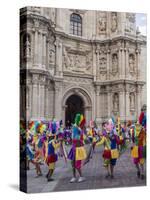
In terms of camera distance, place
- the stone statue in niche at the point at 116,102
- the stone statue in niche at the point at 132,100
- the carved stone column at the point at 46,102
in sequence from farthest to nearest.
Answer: the stone statue in niche at the point at 132,100
the stone statue in niche at the point at 116,102
the carved stone column at the point at 46,102

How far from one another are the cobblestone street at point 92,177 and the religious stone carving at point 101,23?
189 inches

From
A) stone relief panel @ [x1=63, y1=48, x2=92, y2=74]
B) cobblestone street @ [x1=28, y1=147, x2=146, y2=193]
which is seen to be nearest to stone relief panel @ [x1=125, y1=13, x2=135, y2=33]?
stone relief panel @ [x1=63, y1=48, x2=92, y2=74]

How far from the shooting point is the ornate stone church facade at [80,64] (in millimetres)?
12734

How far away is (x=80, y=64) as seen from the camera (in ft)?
48.9

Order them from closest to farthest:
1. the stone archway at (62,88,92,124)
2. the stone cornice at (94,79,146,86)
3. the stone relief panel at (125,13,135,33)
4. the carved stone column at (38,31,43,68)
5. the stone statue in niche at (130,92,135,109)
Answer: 1. the carved stone column at (38,31,43,68)
2. the stone archway at (62,88,92,124)
3. the stone relief panel at (125,13,135,33)
4. the stone cornice at (94,79,146,86)
5. the stone statue in niche at (130,92,135,109)

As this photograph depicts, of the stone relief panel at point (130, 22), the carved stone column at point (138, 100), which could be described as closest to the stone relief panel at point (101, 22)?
the stone relief panel at point (130, 22)

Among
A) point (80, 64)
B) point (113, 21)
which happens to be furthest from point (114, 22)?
point (80, 64)

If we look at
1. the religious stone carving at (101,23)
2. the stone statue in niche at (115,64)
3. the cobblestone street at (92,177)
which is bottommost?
the cobblestone street at (92,177)

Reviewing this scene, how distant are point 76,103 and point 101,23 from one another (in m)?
3.23

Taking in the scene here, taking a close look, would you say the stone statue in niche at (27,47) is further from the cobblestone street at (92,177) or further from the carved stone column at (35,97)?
the cobblestone street at (92,177)

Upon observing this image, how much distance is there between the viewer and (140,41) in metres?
15.4

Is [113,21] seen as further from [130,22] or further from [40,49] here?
[40,49]

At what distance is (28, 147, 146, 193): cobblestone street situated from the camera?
1200 centimetres

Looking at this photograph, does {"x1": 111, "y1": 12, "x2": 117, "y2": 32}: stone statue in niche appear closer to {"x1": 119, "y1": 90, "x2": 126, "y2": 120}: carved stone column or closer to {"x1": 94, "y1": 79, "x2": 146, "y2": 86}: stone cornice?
{"x1": 94, "y1": 79, "x2": 146, "y2": 86}: stone cornice
